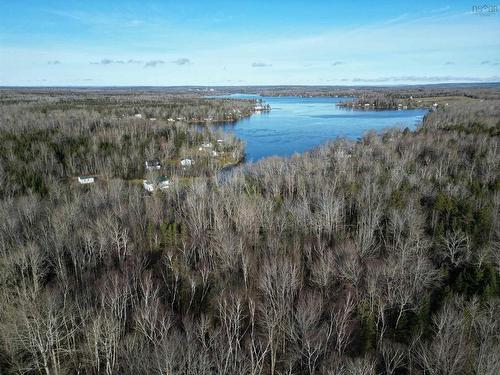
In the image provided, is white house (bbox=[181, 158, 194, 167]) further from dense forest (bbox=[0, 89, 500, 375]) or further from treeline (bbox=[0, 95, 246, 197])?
dense forest (bbox=[0, 89, 500, 375])

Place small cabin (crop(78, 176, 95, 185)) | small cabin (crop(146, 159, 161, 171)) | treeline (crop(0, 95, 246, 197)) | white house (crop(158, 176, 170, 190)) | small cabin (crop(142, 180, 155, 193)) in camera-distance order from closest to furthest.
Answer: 1. small cabin (crop(142, 180, 155, 193))
2. white house (crop(158, 176, 170, 190))
3. treeline (crop(0, 95, 246, 197))
4. small cabin (crop(78, 176, 95, 185))
5. small cabin (crop(146, 159, 161, 171))

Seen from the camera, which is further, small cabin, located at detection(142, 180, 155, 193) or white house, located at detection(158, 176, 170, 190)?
white house, located at detection(158, 176, 170, 190)

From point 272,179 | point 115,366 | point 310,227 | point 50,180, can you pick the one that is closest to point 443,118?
point 272,179

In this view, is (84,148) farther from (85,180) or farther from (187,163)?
(187,163)

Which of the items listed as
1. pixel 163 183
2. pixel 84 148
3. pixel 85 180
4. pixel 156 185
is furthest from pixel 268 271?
pixel 84 148

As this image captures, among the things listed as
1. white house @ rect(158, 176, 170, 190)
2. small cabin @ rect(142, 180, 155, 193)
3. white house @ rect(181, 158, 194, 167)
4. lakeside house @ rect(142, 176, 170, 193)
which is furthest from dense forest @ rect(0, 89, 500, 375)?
white house @ rect(181, 158, 194, 167)

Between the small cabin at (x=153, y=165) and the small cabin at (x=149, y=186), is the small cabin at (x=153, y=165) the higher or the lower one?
the higher one

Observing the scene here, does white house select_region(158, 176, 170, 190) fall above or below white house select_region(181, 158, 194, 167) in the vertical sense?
below

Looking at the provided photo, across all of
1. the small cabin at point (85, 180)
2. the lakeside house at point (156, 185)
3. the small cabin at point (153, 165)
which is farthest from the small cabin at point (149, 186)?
the small cabin at point (153, 165)

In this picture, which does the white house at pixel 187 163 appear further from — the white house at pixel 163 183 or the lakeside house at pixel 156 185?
the lakeside house at pixel 156 185

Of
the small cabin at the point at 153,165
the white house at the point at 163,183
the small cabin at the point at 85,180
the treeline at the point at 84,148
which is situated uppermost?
the treeline at the point at 84,148
